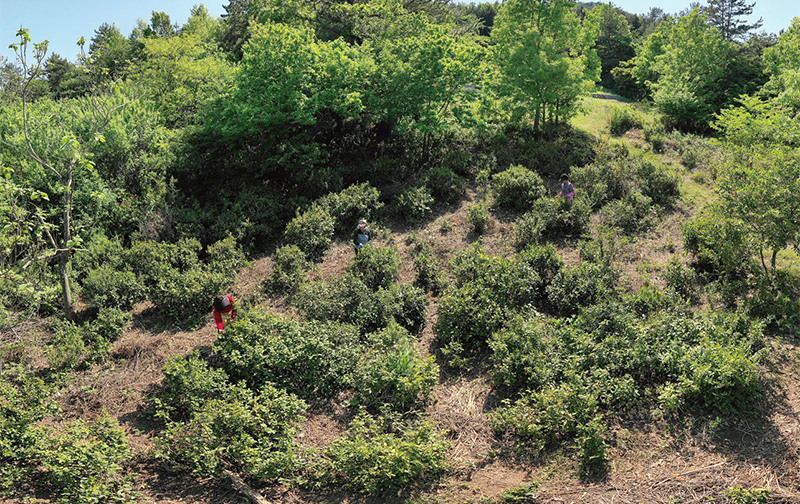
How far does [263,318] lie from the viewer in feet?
33.6

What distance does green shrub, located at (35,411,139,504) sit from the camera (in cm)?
670

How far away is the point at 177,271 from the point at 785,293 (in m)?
14.4

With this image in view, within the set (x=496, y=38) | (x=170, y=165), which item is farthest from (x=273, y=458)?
(x=496, y=38)

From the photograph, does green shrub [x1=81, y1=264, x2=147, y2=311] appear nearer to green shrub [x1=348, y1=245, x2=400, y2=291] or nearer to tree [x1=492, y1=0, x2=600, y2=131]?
green shrub [x1=348, y1=245, x2=400, y2=291]

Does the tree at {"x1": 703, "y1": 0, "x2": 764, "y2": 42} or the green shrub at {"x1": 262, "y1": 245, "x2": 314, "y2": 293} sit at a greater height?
the tree at {"x1": 703, "y1": 0, "x2": 764, "y2": 42}

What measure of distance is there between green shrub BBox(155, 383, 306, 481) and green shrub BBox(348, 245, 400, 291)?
4.46m

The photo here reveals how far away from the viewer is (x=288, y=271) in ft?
44.1

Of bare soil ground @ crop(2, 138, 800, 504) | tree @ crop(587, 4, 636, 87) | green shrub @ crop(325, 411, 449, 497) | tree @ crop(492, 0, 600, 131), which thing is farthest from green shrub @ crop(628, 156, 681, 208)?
tree @ crop(587, 4, 636, 87)

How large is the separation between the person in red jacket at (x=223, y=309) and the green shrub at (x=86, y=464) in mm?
2932

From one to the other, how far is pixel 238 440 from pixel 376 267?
5.72m

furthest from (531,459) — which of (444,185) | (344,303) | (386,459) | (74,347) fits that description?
(444,185)

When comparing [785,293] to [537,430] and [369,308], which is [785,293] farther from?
[369,308]

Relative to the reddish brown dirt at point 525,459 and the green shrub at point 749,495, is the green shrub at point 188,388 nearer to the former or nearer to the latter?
the reddish brown dirt at point 525,459

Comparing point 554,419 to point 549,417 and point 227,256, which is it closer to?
point 549,417
